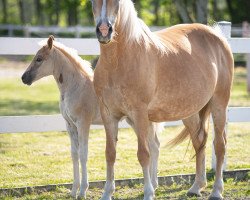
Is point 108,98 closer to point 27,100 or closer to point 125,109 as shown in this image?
point 125,109

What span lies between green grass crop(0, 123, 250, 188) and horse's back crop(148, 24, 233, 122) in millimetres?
1009

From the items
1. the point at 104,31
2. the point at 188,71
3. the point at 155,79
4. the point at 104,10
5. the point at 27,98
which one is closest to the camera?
the point at 104,31

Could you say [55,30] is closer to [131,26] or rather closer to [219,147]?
[219,147]

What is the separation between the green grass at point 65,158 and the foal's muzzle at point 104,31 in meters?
2.51

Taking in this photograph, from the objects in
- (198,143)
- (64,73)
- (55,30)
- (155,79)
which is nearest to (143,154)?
(155,79)

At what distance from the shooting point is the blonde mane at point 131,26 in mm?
5707

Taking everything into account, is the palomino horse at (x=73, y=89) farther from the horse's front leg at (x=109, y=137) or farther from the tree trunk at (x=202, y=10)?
the tree trunk at (x=202, y=10)

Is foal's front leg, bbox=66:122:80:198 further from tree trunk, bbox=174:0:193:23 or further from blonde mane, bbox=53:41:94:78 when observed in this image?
tree trunk, bbox=174:0:193:23

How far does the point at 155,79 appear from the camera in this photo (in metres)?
5.96

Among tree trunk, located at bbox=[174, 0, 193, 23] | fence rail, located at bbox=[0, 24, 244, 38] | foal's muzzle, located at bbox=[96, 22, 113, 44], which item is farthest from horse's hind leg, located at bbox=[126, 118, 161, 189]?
fence rail, located at bbox=[0, 24, 244, 38]

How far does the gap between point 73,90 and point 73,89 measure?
14 millimetres

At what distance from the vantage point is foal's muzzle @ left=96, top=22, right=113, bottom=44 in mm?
5203

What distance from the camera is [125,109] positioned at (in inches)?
227

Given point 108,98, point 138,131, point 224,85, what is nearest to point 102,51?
point 108,98
